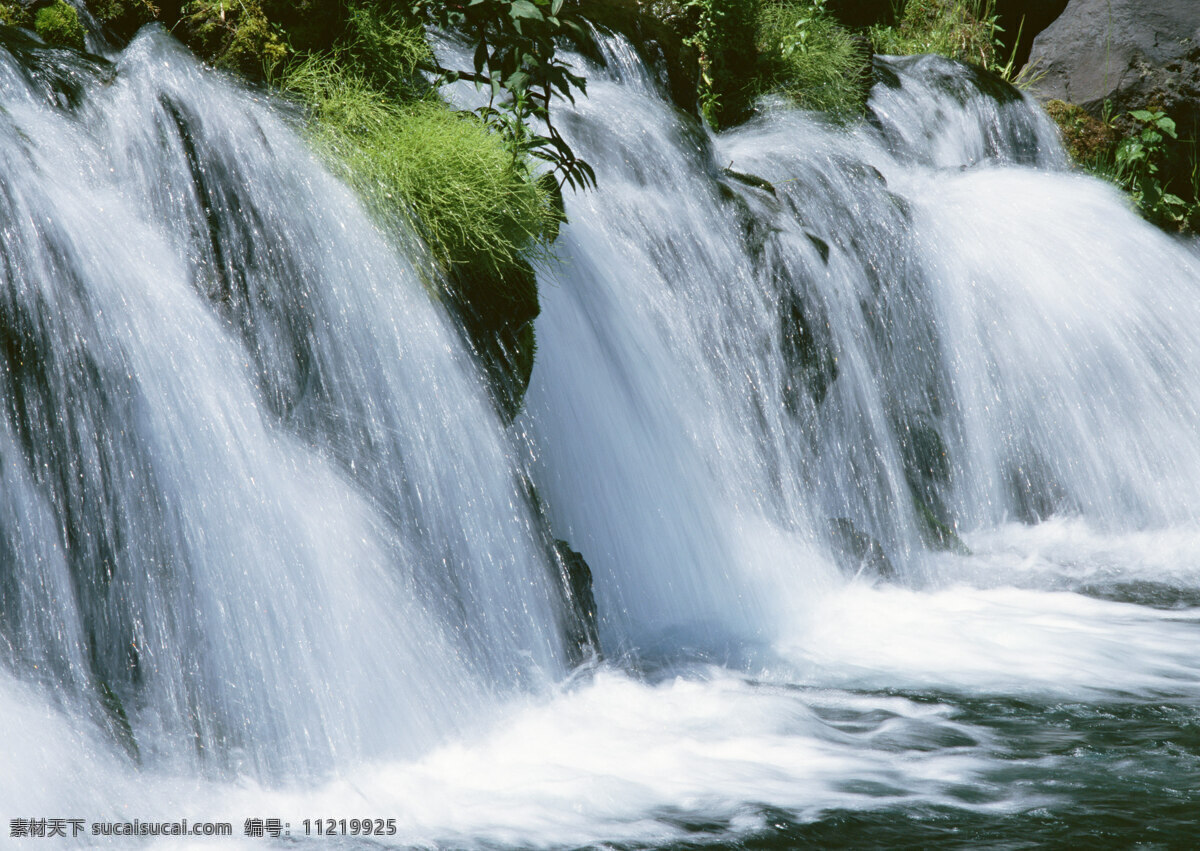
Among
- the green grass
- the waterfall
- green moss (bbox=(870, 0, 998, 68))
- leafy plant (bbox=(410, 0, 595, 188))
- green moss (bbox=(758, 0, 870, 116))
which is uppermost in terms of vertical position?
green moss (bbox=(870, 0, 998, 68))

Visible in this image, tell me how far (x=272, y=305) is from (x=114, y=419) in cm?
65

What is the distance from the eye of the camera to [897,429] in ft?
18.4

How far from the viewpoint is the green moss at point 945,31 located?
981cm

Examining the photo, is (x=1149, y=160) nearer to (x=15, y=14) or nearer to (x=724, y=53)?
(x=724, y=53)

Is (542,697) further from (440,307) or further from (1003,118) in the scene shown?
(1003,118)

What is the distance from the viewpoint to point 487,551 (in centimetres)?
350

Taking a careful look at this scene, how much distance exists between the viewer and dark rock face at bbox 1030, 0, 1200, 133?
870cm

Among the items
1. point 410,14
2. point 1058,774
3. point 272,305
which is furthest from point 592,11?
point 1058,774

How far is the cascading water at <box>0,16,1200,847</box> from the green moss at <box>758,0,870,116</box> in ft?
7.17

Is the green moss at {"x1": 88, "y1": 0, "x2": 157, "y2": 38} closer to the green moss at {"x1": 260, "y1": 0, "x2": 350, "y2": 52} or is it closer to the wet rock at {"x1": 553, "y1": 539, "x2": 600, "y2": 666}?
the green moss at {"x1": 260, "y1": 0, "x2": 350, "y2": 52}

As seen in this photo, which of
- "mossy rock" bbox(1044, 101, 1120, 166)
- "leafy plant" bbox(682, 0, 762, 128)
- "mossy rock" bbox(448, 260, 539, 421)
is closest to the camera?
"mossy rock" bbox(448, 260, 539, 421)

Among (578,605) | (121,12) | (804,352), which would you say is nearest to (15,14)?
(121,12)

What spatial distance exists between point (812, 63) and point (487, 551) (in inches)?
202

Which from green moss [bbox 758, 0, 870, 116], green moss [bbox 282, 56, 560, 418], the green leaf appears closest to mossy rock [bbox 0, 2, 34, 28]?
green moss [bbox 282, 56, 560, 418]
